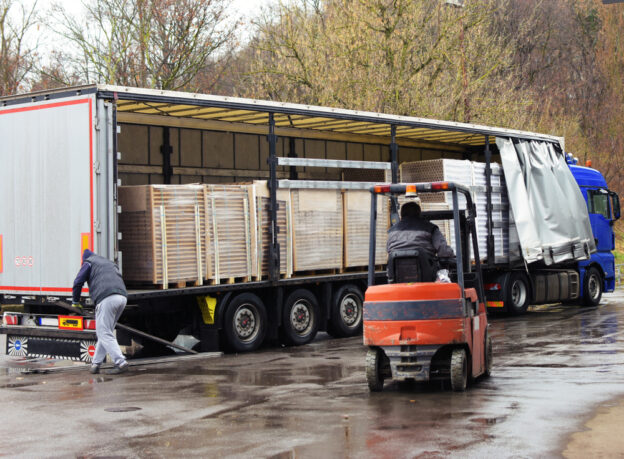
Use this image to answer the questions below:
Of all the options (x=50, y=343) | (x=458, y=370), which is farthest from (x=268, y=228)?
(x=458, y=370)

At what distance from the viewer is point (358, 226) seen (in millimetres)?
16172

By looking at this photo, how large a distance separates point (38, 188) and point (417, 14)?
15915 mm

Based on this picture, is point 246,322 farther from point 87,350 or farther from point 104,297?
point 104,297

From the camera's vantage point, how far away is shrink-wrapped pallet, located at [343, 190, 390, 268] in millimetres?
15938

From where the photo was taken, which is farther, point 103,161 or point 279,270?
point 279,270

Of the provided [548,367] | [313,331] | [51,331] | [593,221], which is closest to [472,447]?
[548,367]

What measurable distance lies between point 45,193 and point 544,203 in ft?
37.0

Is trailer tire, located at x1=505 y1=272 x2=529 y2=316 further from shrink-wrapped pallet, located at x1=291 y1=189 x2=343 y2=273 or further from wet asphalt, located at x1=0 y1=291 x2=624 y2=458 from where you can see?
wet asphalt, located at x1=0 y1=291 x2=624 y2=458

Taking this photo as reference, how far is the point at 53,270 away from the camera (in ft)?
41.1

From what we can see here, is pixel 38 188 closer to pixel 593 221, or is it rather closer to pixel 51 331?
pixel 51 331

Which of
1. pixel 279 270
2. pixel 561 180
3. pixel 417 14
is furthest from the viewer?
pixel 417 14

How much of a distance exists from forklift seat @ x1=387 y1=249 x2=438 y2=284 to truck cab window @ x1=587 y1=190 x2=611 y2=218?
13.3 m

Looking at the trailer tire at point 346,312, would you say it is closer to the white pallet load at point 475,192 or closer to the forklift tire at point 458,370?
the white pallet load at point 475,192

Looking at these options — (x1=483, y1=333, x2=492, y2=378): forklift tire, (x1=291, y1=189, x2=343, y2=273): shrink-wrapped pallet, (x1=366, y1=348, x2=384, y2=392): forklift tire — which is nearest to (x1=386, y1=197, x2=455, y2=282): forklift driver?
(x1=366, y1=348, x2=384, y2=392): forklift tire
